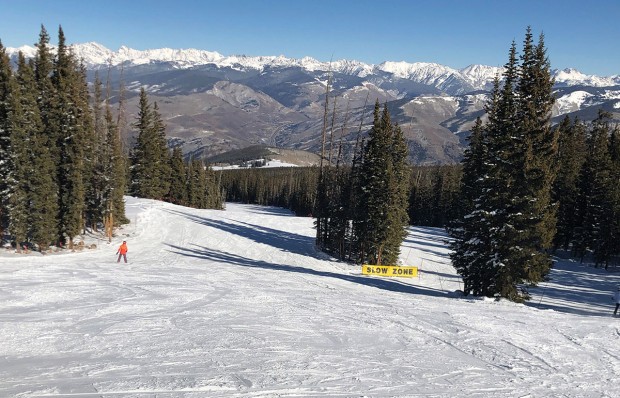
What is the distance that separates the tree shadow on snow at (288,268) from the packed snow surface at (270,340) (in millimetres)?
1815

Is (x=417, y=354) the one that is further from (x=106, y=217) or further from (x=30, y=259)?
(x=106, y=217)

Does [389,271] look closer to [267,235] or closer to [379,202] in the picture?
[379,202]

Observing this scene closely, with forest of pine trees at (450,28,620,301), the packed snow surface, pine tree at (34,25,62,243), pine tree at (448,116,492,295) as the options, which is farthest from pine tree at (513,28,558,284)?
pine tree at (34,25,62,243)

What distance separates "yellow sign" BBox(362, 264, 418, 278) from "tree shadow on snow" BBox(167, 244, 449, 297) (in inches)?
82.5

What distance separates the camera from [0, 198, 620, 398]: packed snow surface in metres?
9.38

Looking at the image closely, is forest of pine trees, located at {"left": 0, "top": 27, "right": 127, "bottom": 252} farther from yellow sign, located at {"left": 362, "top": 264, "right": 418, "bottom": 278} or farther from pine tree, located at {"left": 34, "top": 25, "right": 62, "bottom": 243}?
yellow sign, located at {"left": 362, "top": 264, "right": 418, "bottom": 278}

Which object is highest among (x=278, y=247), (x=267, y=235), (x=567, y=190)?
(x=567, y=190)

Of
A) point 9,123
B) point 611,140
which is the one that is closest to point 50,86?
point 9,123

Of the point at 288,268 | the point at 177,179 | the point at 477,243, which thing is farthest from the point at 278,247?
the point at 177,179

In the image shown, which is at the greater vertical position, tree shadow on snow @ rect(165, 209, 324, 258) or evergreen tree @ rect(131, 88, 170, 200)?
evergreen tree @ rect(131, 88, 170, 200)

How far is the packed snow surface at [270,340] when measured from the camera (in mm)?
9375

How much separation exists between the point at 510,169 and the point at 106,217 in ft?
A: 121

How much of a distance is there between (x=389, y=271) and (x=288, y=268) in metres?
9.07

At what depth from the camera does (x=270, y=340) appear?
12.7 metres
